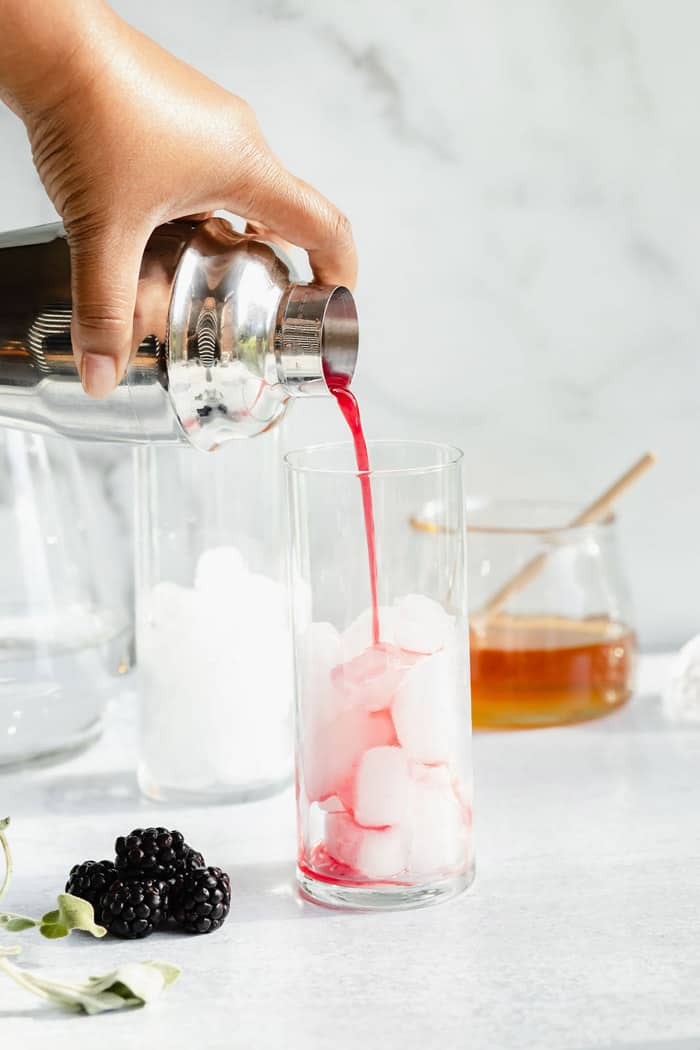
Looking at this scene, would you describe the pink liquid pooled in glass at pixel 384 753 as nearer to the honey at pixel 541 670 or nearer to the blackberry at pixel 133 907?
the blackberry at pixel 133 907

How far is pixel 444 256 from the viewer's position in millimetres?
1212

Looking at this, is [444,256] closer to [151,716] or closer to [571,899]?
[151,716]

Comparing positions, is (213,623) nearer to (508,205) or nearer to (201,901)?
(201,901)

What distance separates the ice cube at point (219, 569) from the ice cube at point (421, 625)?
0.21m

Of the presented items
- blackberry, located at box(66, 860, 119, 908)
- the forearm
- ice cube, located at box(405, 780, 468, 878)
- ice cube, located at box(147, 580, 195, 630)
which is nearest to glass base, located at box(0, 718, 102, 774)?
ice cube, located at box(147, 580, 195, 630)

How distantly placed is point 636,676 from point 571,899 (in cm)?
42

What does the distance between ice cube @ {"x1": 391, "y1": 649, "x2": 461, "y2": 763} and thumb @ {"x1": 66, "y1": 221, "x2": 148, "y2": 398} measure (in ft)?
0.78

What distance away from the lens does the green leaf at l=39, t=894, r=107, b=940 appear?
0.74m

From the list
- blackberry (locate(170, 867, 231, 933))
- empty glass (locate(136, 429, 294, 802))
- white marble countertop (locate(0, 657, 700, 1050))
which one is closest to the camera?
white marble countertop (locate(0, 657, 700, 1050))

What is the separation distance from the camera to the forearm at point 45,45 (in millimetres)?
696

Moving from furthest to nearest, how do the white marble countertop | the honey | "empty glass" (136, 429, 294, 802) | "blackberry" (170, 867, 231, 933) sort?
the honey, "empty glass" (136, 429, 294, 802), "blackberry" (170, 867, 231, 933), the white marble countertop

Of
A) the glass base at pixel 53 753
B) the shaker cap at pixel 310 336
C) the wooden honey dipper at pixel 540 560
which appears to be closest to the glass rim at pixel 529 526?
the wooden honey dipper at pixel 540 560

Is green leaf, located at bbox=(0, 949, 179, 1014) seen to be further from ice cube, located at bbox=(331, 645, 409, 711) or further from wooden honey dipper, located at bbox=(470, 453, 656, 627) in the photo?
wooden honey dipper, located at bbox=(470, 453, 656, 627)

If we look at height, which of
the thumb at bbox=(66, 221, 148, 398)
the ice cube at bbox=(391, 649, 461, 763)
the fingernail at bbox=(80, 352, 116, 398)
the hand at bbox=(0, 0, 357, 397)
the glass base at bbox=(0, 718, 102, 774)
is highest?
the hand at bbox=(0, 0, 357, 397)
